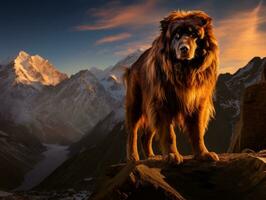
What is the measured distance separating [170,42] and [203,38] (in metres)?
0.81

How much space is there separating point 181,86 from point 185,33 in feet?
4.50

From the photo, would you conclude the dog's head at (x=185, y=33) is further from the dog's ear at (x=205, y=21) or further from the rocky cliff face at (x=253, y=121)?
the rocky cliff face at (x=253, y=121)

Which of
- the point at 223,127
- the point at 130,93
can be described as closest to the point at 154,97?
the point at 130,93

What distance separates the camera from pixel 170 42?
9.45 metres

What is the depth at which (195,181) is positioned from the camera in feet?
29.5

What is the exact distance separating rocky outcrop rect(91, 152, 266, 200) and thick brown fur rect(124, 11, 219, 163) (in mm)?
485

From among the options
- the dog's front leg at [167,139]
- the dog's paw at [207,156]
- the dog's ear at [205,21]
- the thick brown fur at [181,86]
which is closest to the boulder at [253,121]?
the thick brown fur at [181,86]

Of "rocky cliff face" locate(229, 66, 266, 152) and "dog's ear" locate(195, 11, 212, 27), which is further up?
"dog's ear" locate(195, 11, 212, 27)

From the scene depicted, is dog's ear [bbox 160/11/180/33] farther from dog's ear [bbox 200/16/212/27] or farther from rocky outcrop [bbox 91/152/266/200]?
rocky outcrop [bbox 91/152/266/200]

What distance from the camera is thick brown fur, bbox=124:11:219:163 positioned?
31.6 feet

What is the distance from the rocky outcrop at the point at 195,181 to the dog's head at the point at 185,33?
261 centimetres

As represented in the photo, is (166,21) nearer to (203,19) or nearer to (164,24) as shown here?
(164,24)

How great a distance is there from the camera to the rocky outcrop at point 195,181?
821 centimetres

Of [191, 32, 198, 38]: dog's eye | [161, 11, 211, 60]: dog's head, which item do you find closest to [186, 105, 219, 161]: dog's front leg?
[161, 11, 211, 60]: dog's head
